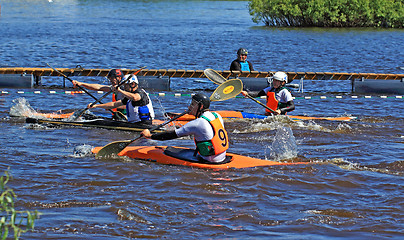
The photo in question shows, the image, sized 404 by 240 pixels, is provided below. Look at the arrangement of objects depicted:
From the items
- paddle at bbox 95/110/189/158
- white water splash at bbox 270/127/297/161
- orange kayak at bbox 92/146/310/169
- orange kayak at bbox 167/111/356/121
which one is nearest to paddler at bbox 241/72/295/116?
orange kayak at bbox 167/111/356/121

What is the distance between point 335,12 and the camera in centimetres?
4606

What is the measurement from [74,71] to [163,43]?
17.0 meters

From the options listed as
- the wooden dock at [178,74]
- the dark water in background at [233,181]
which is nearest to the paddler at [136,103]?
the dark water in background at [233,181]

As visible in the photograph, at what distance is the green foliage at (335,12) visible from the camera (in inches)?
1804

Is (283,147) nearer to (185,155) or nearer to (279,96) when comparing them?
(185,155)

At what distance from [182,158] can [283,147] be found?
199 centimetres

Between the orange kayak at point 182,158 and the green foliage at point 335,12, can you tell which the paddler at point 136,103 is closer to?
the orange kayak at point 182,158

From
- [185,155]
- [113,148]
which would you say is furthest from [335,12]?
[185,155]

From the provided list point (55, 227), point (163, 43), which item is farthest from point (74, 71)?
point (163, 43)

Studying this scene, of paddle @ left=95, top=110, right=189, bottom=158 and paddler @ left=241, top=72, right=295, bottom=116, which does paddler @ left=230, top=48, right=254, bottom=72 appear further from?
paddle @ left=95, top=110, right=189, bottom=158

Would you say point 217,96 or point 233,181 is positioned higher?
point 217,96

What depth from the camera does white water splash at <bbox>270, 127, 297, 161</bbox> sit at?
960 cm

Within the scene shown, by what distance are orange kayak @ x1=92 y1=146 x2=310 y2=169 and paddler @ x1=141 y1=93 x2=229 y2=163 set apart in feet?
0.60

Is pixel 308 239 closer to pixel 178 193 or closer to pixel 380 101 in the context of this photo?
pixel 178 193
